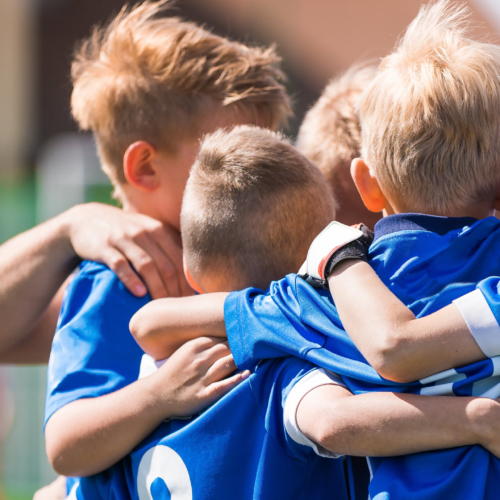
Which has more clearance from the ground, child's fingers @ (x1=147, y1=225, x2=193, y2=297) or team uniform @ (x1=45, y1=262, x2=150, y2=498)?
child's fingers @ (x1=147, y1=225, x2=193, y2=297)

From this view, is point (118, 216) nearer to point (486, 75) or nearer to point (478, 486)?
point (486, 75)

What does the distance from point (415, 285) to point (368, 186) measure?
0.29 m

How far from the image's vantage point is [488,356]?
3.64 feet

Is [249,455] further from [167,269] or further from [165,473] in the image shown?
[167,269]

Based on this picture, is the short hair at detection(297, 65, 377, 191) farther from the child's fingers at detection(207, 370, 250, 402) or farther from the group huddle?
the child's fingers at detection(207, 370, 250, 402)

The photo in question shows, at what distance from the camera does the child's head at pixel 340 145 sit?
2.08 meters

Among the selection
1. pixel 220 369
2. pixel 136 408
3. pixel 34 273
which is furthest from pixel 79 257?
pixel 220 369

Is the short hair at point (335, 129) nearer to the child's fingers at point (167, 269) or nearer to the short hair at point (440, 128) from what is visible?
the child's fingers at point (167, 269)

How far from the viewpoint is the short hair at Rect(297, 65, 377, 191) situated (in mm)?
2086

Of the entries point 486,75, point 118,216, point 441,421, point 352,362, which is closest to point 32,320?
point 118,216

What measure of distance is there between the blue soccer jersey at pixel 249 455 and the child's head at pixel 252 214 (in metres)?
0.24

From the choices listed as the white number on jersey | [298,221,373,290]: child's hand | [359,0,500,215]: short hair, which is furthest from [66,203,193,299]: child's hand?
[359,0,500,215]: short hair

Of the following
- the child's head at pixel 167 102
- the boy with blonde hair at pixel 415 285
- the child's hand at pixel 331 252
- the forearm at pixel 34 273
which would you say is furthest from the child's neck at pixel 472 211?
the forearm at pixel 34 273

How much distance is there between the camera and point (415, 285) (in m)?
1.21
